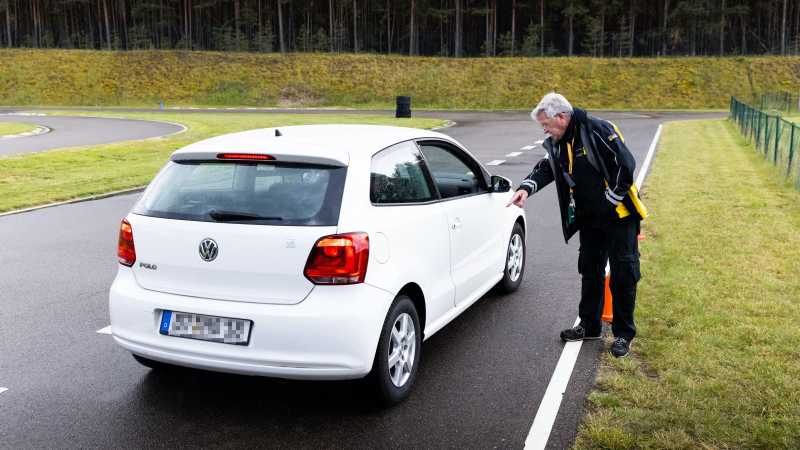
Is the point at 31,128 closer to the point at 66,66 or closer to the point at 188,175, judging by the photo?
the point at 188,175

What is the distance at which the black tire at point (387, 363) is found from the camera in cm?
420

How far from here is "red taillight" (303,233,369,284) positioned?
156 inches

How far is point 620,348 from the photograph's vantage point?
5.18m

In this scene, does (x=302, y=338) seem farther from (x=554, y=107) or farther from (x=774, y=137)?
(x=774, y=137)

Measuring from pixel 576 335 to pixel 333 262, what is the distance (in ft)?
7.84

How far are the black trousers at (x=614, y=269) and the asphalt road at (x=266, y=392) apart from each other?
10.1 inches

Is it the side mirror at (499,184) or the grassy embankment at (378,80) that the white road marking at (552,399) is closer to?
the side mirror at (499,184)

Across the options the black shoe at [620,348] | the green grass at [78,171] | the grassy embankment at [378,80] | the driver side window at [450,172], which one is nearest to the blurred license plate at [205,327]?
the driver side window at [450,172]

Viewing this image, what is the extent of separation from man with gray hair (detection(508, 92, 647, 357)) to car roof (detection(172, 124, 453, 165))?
3.51 feet

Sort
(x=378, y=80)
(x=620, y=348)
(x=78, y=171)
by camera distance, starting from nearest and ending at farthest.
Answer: (x=620, y=348) < (x=78, y=171) < (x=378, y=80)

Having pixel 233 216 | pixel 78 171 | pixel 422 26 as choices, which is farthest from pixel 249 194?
pixel 422 26

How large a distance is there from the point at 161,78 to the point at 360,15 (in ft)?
104

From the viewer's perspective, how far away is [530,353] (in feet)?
17.4

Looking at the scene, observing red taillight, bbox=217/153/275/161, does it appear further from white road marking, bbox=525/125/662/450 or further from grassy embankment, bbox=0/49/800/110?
grassy embankment, bbox=0/49/800/110
